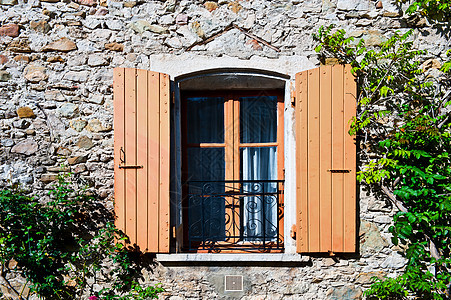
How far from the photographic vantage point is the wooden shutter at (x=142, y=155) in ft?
10.3

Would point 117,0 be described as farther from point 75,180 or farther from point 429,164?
point 429,164

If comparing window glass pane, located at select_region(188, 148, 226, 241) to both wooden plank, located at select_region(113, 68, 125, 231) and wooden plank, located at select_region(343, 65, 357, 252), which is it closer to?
wooden plank, located at select_region(113, 68, 125, 231)

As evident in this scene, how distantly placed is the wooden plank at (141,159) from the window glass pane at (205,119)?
523 mm

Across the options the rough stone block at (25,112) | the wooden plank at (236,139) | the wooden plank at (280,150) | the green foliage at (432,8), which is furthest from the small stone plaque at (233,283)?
the green foliage at (432,8)

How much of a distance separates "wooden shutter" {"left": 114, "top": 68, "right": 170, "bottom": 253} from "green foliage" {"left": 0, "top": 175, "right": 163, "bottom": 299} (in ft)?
0.75

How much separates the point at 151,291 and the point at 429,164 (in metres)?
2.74

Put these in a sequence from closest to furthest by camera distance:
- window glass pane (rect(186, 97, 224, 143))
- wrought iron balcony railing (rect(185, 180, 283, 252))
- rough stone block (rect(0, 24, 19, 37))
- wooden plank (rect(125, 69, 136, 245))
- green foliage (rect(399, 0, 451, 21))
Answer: green foliage (rect(399, 0, 451, 21)), wooden plank (rect(125, 69, 136, 245)), rough stone block (rect(0, 24, 19, 37)), wrought iron balcony railing (rect(185, 180, 283, 252)), window glass pane (rect(186, 97, 224, 143))

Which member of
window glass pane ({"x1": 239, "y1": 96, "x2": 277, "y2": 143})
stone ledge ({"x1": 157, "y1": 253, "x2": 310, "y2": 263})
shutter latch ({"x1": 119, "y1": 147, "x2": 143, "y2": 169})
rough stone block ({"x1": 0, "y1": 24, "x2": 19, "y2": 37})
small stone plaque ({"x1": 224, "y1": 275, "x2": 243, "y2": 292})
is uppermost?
rough stone block ({"x1": 0, "y1": 24, "x2": 19, "y2": 37})

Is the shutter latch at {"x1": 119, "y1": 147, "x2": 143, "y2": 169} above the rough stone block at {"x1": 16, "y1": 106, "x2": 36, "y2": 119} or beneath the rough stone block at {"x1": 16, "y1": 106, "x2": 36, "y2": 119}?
beneath

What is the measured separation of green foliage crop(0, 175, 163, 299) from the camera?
3.11 meters

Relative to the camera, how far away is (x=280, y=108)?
3.46 meters

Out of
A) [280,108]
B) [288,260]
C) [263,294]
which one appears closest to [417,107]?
[280,108]

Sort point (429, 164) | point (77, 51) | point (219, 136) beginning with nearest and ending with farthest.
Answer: point (429, 164)
point (77, 51)
point (219, 136)

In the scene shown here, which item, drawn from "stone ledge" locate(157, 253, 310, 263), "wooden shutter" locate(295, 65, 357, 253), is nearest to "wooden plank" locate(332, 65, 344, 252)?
"wooden shutter" locate(295, 65, 357, 253)
